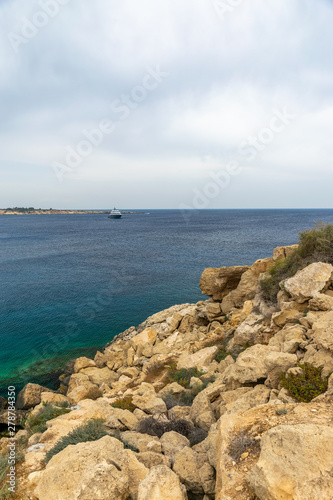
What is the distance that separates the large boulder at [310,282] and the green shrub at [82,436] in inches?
317

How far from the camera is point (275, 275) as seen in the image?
13.7 m

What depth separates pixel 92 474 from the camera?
392cm

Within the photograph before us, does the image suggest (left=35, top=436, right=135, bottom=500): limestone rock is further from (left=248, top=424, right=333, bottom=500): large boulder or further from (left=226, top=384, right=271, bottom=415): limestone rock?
(left=226, top=384, right=271, bottom=415): limestone rock

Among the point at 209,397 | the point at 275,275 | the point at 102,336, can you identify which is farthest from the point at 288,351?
the point at 102,336

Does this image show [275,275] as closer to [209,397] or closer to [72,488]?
[209,397]

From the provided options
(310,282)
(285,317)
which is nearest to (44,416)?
(285,317)

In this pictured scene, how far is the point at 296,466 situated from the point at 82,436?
15.0ft

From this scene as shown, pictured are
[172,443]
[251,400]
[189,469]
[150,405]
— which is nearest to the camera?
[189,469]

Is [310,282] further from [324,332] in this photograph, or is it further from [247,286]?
[247,286]

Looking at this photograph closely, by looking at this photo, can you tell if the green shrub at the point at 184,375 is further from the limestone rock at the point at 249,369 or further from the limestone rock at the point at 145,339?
the limestone rock at the point at 145,339

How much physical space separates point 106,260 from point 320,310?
135 ft

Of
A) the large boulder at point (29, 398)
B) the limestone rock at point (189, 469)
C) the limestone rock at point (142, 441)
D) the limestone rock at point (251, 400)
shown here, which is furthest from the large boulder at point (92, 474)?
the large boulder at point (29, 398)

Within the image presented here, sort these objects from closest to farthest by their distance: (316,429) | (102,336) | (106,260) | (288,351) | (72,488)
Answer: (316,429)
(72,488)
(288,351)
(102,336)
(106,260)

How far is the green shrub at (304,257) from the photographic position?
1230cm
